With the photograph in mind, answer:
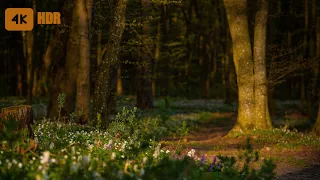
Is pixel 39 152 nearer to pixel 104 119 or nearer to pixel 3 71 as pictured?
pixel 104 119

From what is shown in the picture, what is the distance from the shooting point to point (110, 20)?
19938 millimetres

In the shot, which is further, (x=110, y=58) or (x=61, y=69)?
(x=61, y=69)

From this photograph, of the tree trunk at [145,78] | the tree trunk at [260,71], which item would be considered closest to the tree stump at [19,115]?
the tree trunk at [260,71]

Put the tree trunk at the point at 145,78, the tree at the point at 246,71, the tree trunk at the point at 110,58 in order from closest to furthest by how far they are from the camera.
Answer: the tree trunk at the point at 110,58 → the tree at the point at 246,71 → the tree trunk at the point at 145,78

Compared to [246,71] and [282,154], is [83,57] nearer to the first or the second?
[246,71]

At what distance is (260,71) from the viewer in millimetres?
21391

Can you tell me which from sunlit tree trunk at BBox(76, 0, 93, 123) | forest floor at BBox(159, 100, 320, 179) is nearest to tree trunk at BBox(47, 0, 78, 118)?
sunlit tree trunk at BBox(76, 0, 93, 123)

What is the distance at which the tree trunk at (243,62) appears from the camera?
69.8ft

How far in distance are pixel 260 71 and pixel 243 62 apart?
0.62 m

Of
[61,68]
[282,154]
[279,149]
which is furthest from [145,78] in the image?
[282,154]

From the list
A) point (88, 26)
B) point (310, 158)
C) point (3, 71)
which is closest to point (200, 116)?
point (88, 26)

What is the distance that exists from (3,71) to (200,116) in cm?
3651

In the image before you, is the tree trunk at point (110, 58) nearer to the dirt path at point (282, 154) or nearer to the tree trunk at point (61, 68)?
the dirt path at point (282, 154)

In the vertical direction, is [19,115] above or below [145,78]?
below
